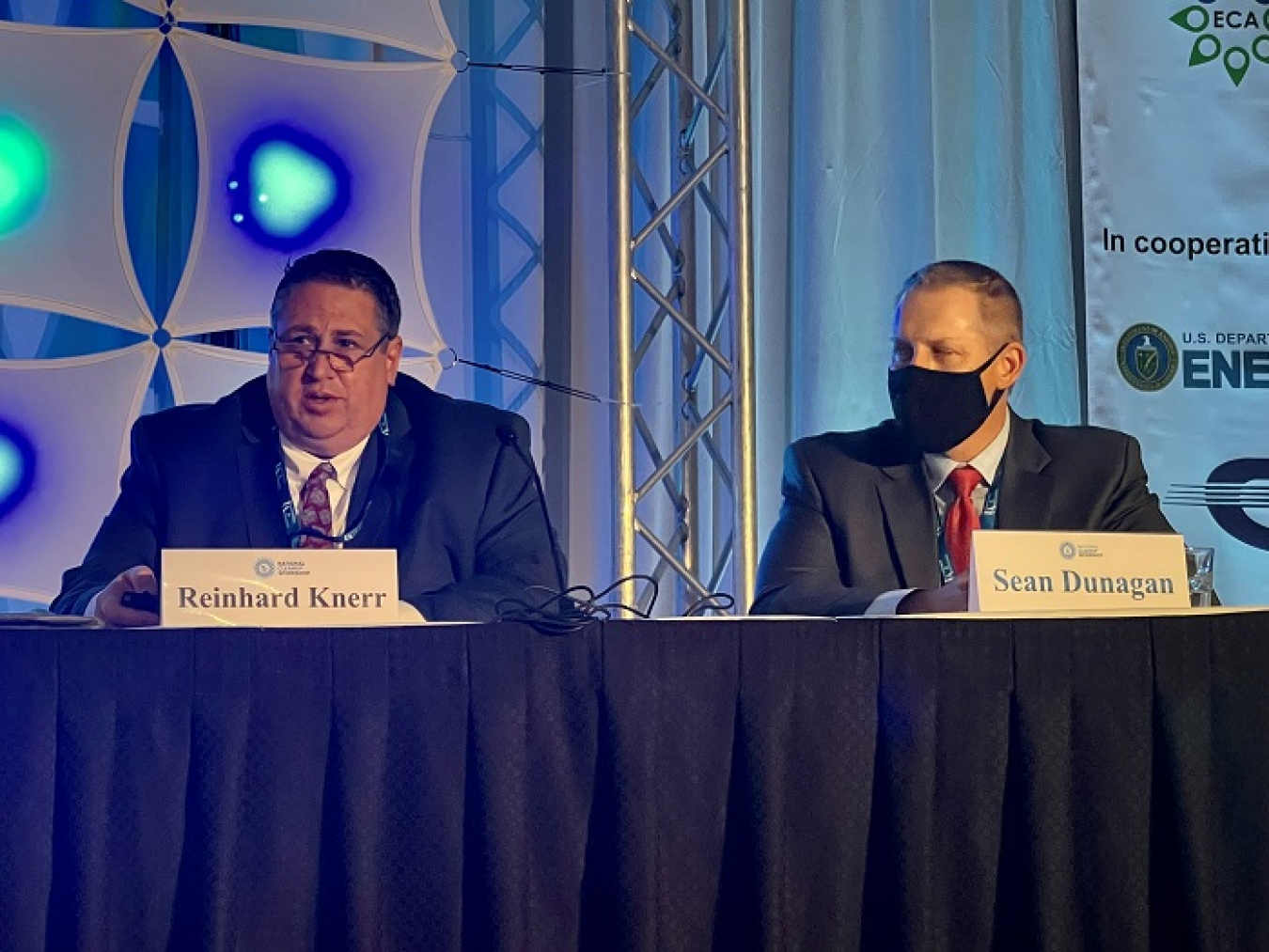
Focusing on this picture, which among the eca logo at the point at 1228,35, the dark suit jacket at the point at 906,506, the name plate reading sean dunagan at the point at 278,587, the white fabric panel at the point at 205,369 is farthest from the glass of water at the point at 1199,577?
the white fabric panel at the point at 205,369

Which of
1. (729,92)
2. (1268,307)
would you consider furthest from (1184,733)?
(1268,307)

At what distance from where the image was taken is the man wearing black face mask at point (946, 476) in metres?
2.81

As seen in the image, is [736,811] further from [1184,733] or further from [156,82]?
[156,82]

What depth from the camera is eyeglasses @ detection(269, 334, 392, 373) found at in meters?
2.74

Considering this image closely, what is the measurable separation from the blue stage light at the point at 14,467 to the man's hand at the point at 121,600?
157cm

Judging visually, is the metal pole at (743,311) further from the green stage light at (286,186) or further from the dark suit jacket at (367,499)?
the green stage light at (286,186)

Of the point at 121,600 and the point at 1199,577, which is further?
the point at 1199,577

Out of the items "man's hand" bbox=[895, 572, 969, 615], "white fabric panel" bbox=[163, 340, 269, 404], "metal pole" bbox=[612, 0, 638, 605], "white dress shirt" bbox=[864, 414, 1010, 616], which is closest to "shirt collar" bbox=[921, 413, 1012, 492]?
"white dress shirt" bbox=[864, 414, 1010, 616]

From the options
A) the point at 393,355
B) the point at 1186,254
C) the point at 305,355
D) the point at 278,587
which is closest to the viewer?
the point at 278,587

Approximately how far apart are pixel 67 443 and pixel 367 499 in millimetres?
1166

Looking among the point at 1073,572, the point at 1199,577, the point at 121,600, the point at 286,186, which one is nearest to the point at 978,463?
the point at 1199,577

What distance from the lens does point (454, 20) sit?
155 inches

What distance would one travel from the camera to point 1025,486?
283 centimetres

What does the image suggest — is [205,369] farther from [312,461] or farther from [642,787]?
[642,787]
